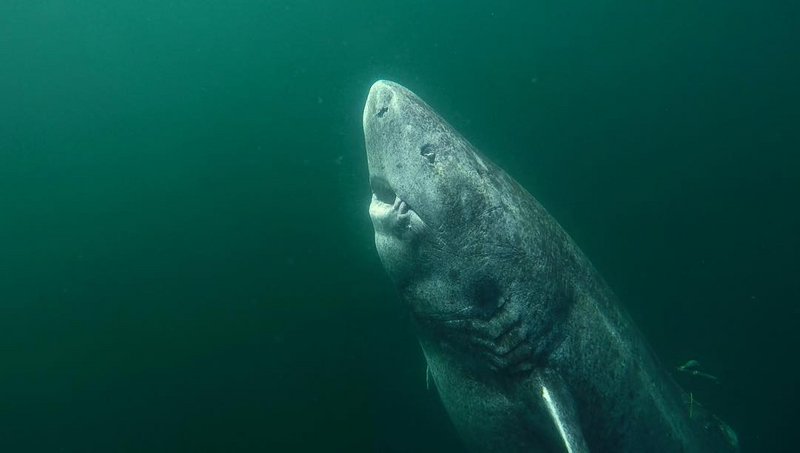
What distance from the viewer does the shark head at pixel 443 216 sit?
3.54 meters

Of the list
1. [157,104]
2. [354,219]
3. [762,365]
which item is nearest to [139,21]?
[157,104]

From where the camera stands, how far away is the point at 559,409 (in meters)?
3.45

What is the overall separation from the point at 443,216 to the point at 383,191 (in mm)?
625

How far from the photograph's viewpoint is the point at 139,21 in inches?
904

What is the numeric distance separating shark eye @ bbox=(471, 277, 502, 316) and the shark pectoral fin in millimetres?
661

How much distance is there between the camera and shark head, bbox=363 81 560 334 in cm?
354

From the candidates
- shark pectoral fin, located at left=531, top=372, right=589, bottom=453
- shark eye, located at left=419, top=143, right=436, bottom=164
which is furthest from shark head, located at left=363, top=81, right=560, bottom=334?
shark pectoral fin, located at left=531, top=372, right=589, bottom=453

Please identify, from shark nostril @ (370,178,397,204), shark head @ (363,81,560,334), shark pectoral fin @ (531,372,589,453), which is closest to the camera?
shark pectoral fin @ (531,372,589,453)

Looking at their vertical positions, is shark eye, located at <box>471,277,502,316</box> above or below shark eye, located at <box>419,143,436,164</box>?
below

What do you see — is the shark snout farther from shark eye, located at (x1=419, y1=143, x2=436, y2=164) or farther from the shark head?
shark eye, located at (x1=419, y1=143, x2=436, y2=164)

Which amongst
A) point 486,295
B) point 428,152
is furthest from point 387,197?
point 486,295

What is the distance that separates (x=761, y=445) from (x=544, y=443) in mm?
11566

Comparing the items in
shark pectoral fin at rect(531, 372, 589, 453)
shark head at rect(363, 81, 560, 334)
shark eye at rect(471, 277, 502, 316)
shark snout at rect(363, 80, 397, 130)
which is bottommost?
shark pectoral fin at rect(531, 372, 589, 453)

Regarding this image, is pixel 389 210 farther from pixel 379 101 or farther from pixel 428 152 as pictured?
pixel 379 101
